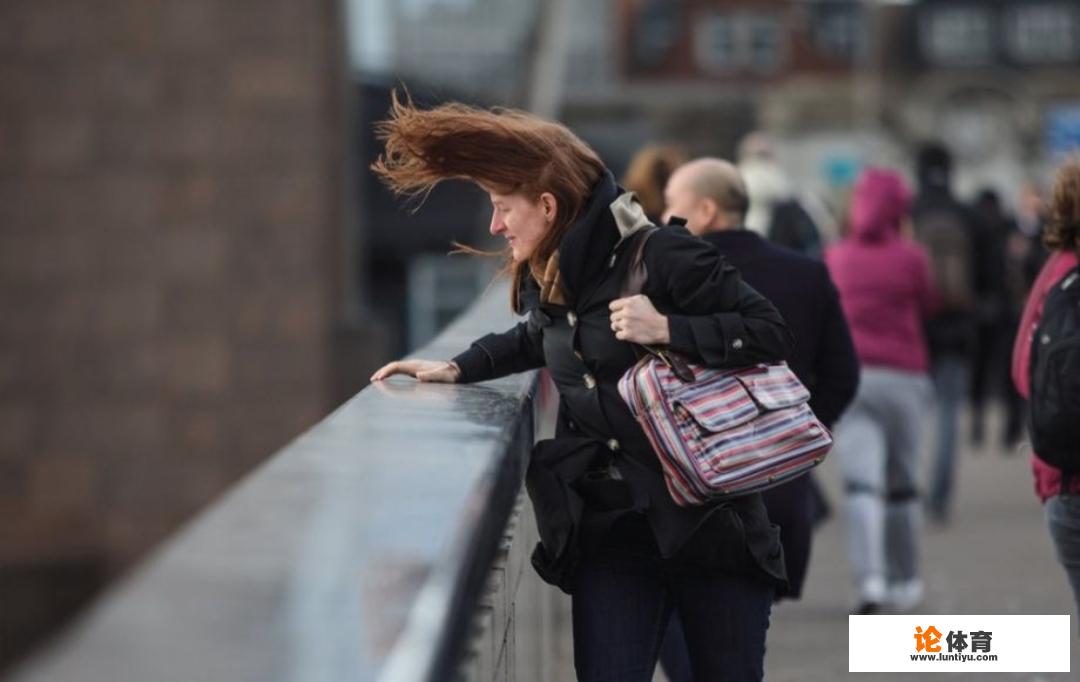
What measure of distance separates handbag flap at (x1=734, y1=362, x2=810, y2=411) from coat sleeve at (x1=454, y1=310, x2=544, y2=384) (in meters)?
0.58

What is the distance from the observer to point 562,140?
462 centimetres

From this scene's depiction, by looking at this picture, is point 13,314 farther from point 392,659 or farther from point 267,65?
point 392,659

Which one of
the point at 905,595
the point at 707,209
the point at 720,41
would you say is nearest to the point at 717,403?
the point at 707,209

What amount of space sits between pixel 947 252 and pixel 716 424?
821 centimetres

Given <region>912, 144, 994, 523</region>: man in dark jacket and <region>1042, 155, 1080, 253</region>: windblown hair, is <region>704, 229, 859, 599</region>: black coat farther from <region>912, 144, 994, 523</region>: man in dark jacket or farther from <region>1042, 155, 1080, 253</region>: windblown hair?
<region>912, 144, 994, 523</region>: man in dark jacket

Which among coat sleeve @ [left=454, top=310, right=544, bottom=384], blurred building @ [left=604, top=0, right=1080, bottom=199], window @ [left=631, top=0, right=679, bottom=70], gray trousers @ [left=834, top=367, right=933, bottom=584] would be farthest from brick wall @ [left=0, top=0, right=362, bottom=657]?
window @ [left=631, top=0, right=679, bottom=70]

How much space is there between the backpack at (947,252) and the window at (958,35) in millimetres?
84061

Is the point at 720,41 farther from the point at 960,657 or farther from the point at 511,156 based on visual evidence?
the point at 511,156

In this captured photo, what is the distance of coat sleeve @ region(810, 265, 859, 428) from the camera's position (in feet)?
22.1

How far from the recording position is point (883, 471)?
9.81 m

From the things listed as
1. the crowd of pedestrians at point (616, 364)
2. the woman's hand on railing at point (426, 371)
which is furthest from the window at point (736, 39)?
the woman's hand on railing at point (426, 371)

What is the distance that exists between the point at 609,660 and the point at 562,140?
93 centimetres

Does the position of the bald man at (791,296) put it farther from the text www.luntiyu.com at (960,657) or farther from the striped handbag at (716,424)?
the striped handbag at (716,424)

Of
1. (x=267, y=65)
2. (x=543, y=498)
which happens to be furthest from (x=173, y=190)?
(x=543, y=498)
